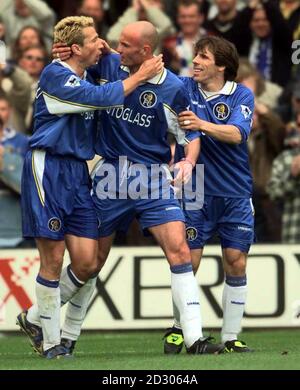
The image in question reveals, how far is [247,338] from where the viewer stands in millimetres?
12438

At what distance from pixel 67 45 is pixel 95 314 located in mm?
4314

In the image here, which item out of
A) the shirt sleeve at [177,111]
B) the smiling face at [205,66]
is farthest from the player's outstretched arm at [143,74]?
the smiling face at [205,66]

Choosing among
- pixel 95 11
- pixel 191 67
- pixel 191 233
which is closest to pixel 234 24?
pixel 191 67

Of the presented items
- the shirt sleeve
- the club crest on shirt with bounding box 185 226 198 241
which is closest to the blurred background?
the club crest on shirt with bounding box 185 226 198 241

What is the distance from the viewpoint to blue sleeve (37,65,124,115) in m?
9.47

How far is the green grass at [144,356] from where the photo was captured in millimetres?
8953

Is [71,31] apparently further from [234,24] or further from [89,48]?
[234,24]

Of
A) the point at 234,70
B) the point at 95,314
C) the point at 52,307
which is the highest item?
the point at 234,70

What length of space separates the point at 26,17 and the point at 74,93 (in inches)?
283

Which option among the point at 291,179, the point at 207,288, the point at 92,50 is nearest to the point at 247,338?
the point at 207,288

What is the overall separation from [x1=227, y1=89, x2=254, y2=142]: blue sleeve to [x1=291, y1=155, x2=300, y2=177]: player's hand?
137 inches

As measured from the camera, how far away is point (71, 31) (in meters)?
9.70

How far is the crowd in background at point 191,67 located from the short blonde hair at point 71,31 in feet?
14.4
